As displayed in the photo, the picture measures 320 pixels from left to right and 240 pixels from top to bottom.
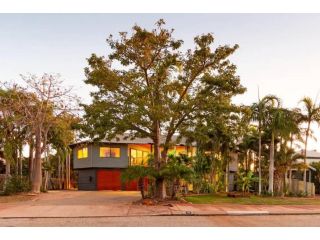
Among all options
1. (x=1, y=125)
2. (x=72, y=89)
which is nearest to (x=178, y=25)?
(x=72, y=89)

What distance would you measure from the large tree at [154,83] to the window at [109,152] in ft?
69.4

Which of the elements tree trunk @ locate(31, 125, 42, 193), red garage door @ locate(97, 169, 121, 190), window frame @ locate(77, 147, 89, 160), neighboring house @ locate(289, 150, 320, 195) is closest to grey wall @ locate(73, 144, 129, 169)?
window frame @ locate(77, 147, 89, 160)

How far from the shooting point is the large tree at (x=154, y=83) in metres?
23.5

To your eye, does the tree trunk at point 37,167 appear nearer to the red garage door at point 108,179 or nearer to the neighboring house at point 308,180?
the red garage door at point 108,179

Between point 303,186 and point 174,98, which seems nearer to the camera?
point 174,98

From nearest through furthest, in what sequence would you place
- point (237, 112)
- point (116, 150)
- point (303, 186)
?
point (237, 112)
point (303, 186)
point (116, 150)

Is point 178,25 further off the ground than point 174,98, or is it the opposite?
point 178,25

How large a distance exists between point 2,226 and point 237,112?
14.5 m

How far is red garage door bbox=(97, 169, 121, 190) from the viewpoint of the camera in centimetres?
4669

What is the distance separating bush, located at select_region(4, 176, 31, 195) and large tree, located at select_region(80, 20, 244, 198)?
10.2 metres

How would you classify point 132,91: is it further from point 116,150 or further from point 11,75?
point 116,150

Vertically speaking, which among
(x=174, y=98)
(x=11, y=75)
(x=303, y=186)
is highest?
(x=11, y=75)

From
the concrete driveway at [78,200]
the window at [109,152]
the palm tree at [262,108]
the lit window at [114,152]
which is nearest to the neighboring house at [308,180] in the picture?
the palm tree at [262,108]

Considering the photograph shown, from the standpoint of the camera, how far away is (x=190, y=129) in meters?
25.8
